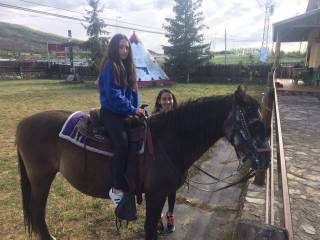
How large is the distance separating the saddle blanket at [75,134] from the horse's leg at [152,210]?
2.04 feet

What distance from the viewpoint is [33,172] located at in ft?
11.2

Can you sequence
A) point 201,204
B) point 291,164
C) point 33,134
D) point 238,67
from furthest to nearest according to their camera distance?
point 238,67
point 291,164
point 201,204
point 33,134

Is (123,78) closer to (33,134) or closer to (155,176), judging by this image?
(155,176)

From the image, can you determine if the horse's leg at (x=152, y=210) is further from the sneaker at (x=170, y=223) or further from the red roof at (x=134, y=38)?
the red roof at (x=134, y=38)

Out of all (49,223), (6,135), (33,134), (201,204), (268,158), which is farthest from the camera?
(6,135)

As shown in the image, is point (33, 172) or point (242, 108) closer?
point (242, 108)

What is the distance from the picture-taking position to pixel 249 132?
2621 millimetres

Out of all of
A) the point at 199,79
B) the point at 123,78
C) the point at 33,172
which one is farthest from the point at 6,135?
the point at 199,79

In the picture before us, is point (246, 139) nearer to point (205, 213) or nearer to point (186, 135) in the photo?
point (186, 135)

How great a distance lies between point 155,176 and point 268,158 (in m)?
1.07

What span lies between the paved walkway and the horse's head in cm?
167

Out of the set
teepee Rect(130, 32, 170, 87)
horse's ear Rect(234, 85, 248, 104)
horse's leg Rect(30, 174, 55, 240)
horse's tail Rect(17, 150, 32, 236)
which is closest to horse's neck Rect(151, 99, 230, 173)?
horse's ear Rect(234, 85, 248, 104)

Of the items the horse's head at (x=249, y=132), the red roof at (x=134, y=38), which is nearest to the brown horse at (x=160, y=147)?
the horse's head at (x=249, y=132)

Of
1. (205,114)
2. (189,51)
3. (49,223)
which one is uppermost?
(189,51)
